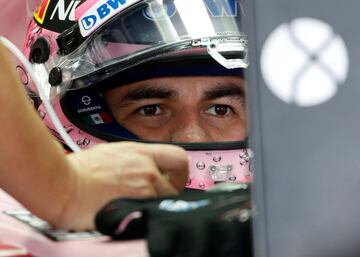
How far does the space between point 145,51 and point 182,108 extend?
0.14m

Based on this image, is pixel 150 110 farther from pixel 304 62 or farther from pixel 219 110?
pixel 304 62

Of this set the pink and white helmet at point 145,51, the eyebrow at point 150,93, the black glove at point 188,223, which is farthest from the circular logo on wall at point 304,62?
the eyebrow at point 150,93

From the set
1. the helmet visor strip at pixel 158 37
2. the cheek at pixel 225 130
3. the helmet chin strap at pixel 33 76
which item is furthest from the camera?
the cheek at pixel 225 130

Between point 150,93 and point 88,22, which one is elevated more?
point 88,22

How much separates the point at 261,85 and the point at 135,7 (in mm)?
794

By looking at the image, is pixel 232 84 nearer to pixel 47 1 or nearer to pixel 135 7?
pixel 135 7

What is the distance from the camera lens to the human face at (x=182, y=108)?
1.23 m

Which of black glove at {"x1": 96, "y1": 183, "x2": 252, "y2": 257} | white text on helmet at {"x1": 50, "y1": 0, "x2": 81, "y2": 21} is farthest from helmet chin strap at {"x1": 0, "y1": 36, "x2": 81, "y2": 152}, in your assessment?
white text on helmet at {"x1": 50, "y1": 0, "x2": 81, "y2": 21}

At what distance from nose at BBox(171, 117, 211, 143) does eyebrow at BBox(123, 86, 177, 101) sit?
5 centimetres

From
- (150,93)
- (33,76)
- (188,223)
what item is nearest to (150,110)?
(150,93)

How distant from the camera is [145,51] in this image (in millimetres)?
1145

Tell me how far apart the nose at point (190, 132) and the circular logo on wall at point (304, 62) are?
0.81 meters

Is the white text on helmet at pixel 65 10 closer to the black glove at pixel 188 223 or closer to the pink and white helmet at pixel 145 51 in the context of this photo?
the pink and white helmet at pixel 145 51

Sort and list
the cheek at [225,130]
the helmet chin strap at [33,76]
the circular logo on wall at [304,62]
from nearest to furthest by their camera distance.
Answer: the circular logo on wall at [304,62] → the helmet chin strap at [33,76] → the cheek at [225,130]
